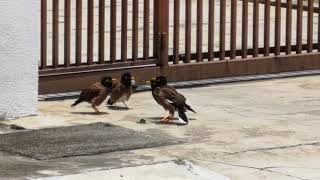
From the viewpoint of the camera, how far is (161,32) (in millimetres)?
12219

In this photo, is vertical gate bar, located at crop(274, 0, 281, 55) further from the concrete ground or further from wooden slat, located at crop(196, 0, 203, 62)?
wooden slat, located at crop(196, 0, 203, 62)

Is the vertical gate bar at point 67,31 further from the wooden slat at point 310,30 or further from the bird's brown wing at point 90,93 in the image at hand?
the wooden slat at point 310,30

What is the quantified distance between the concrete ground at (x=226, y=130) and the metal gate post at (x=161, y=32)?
469 millimetres

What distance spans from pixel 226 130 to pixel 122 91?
1.48 m

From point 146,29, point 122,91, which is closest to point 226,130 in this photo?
point 122,91

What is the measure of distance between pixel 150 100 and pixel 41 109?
1.39 meters

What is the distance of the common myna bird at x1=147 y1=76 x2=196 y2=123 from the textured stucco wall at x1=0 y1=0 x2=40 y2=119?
121cm

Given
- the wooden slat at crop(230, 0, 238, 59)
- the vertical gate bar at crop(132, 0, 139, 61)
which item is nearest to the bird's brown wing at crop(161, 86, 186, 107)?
the vertical gate bar at crop(132, 0, 139, 61)

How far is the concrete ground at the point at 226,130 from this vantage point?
26.1ft

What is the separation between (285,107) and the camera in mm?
11008

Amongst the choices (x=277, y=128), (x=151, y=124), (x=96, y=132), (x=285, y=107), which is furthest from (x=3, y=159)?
(x=285, y=107)

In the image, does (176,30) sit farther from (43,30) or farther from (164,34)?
(43,30)

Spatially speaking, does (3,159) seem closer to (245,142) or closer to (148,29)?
(245,142)

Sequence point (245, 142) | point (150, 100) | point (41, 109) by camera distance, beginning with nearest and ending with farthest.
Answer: point (245, 142), point (41, 109), point (150, 100)
